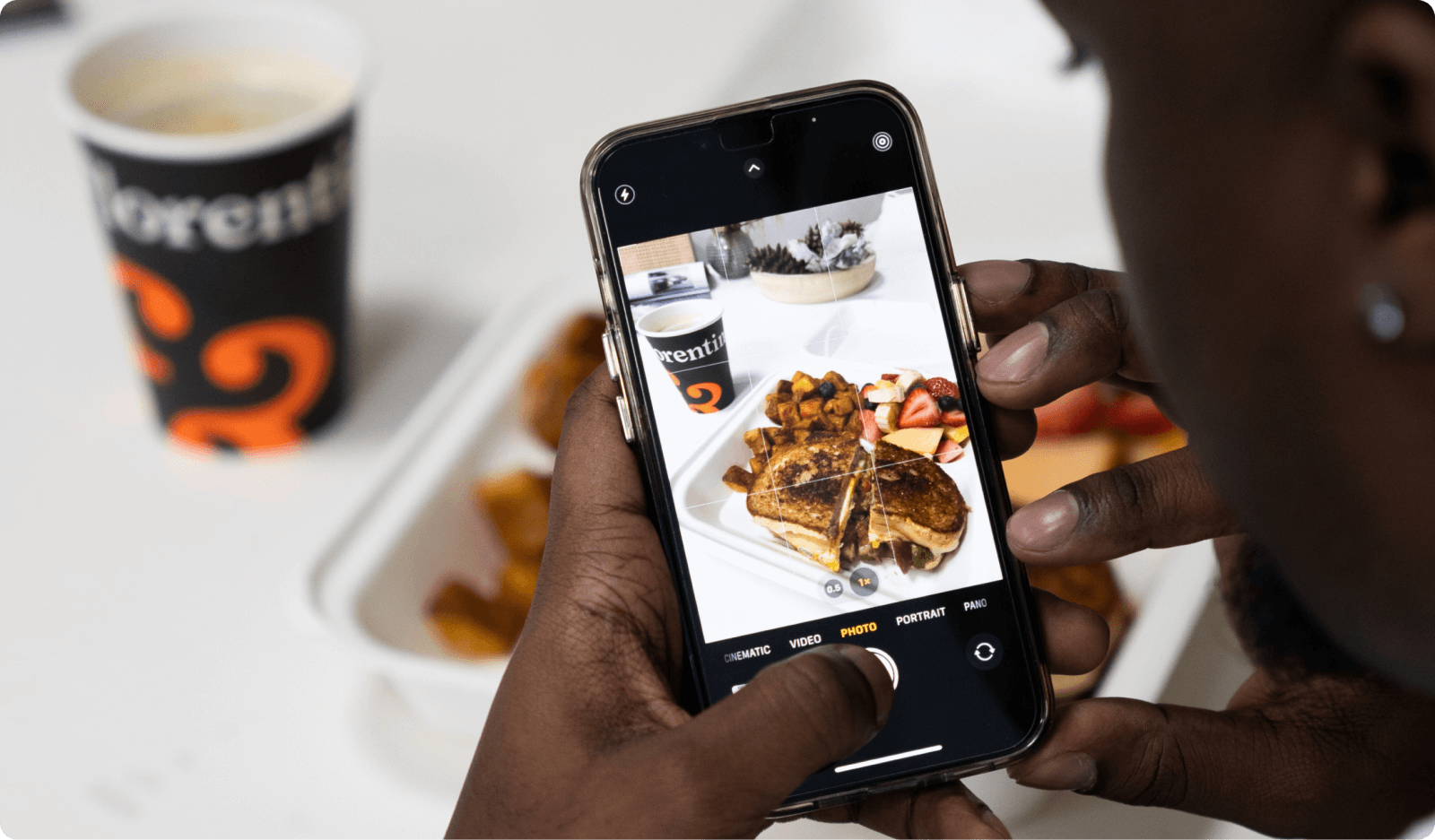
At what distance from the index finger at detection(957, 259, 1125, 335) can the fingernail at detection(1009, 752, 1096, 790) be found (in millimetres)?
123

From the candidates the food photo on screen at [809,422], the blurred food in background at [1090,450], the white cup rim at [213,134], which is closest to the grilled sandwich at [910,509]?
the food photo on screen at [809,422]

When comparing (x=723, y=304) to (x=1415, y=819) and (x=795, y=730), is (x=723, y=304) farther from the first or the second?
(x=1415, y=819)

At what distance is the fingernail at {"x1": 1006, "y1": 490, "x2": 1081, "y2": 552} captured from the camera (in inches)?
11.1

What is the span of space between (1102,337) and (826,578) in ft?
0.33

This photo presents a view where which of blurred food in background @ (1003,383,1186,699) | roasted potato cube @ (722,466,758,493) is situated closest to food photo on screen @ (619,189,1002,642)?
roasted potato cube @ (722,466,758,493)

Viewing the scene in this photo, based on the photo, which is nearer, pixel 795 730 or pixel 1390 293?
pixel 1390 293

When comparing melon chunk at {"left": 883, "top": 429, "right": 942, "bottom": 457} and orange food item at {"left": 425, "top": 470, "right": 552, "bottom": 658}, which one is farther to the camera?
orange food item at {"left": 425, "top": 470, "right": 552, "bottom": 658}

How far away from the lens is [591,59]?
2.20ft

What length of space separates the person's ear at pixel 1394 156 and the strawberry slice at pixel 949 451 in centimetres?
17

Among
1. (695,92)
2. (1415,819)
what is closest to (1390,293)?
(1415,819)

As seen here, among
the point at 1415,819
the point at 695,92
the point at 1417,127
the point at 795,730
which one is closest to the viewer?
the point at 1417,127

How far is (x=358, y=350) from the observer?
21.0 inches

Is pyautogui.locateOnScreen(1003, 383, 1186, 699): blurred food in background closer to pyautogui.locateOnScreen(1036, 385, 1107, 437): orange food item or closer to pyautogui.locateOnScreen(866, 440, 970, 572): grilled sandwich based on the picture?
pyautogui.locateOnScreen(1036, 385, 1107, 437): orange food item

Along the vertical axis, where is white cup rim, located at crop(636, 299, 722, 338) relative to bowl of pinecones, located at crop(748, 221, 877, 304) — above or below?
below
